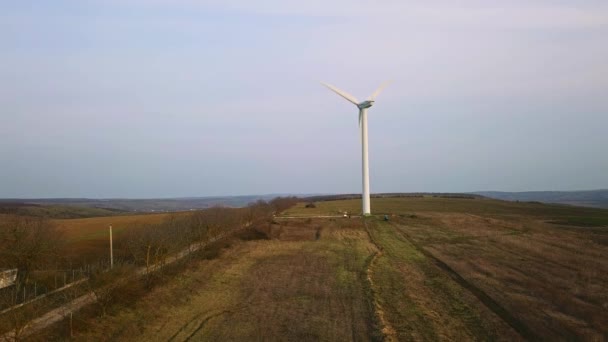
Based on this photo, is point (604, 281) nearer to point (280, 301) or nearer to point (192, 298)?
point (280, 301)

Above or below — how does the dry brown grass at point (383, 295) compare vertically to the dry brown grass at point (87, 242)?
below

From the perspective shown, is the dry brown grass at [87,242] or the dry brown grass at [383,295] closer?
the dry brown grass at [383,295]

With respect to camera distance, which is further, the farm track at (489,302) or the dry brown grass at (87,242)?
the dry brown grass at (87,242)

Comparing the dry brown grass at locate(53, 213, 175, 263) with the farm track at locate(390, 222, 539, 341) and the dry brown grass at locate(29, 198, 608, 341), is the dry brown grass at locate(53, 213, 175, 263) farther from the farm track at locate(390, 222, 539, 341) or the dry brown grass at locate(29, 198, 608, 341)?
the farm track at locate(390, 222, 539, 341)

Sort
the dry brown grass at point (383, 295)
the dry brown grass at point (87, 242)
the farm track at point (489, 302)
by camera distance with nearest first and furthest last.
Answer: the farm track at point (489, 302), the dry brown grass at point (383, 295), the dry brown grass at point (87, 242)

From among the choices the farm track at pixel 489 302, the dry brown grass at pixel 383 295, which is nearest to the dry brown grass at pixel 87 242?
the dry brown grass at pixel 383 295

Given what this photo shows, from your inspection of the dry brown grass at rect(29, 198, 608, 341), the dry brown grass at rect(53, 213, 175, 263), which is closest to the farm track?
the dry brown grass at rect(29, 198, 608, 341)

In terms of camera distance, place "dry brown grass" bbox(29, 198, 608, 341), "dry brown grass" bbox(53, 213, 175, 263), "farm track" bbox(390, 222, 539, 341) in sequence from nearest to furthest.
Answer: "farm track" bbox(390, 222, 539, 341) < "dry brown grass" bbox(29, 198, 608, 341) < "dry brown grass" bbox(53, 213, 175, 263)

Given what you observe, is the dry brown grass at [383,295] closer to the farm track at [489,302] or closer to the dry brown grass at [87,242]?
the farm track at [489,302]

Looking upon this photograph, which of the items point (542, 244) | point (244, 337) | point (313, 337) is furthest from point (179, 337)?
point (542, 244)

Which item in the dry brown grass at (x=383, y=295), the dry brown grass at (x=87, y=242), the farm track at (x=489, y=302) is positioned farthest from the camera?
the dry brown grass at (x=87, y=242)

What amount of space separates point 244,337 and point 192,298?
6.89 metres

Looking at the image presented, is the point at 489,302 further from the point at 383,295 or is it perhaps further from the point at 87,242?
the point at 87,242

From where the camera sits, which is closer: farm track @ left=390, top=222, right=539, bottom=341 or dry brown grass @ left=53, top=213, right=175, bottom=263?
farm track @ left=390, top=222, right=539, bottom=341
